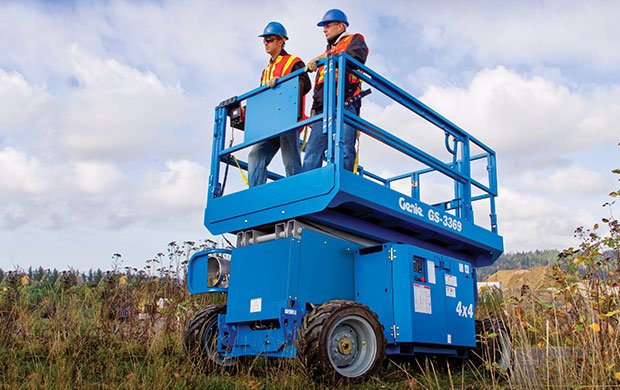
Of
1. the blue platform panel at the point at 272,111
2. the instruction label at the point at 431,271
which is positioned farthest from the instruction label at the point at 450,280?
the blue platform panel at the point at 272,111

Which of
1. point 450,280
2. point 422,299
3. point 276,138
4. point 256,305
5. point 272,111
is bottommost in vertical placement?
point 256,305

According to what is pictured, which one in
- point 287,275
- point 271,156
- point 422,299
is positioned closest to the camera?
point 287,275

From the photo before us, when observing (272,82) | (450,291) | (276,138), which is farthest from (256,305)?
(272,82)

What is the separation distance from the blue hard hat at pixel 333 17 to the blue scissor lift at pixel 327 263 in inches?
42.3

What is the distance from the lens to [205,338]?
6340 mm

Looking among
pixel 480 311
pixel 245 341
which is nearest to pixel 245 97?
pixel 245 341

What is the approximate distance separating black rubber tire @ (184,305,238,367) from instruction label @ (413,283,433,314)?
1.91 m

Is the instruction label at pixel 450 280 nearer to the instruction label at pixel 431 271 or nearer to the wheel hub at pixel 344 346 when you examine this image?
the instruction label at pixel 431 271

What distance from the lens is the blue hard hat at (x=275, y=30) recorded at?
7055 mm

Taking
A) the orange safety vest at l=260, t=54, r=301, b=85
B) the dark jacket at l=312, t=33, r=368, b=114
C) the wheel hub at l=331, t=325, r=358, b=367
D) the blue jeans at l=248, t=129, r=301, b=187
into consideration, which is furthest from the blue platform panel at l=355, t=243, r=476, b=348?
the orange safety vest at l=260, t=54, r=301, b=85

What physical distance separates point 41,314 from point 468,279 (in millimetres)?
5228

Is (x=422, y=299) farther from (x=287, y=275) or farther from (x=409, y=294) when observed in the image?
(x=287, y=275)

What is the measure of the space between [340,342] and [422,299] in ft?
4.13

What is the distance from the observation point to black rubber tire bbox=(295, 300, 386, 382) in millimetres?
4848
